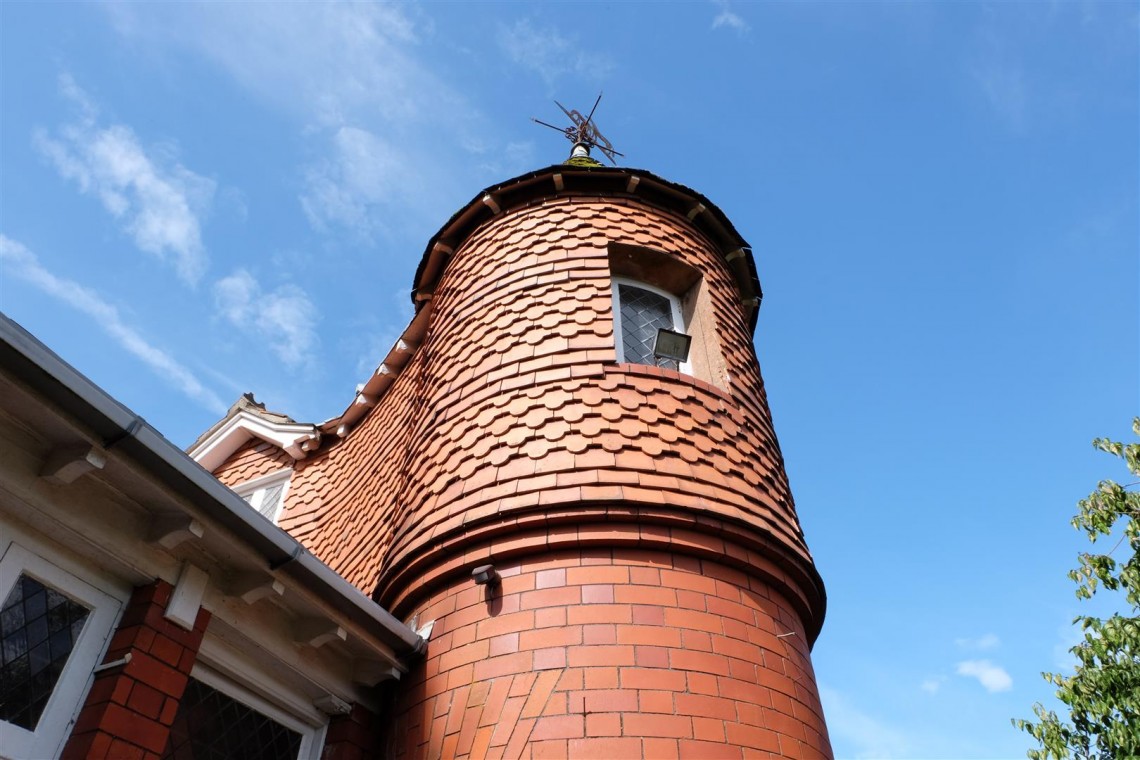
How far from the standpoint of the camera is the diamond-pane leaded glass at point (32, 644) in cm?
356

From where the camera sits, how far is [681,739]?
169 inches

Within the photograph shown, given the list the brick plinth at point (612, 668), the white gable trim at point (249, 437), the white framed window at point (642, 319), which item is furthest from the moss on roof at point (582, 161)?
the brick plinth at point (612, 668)

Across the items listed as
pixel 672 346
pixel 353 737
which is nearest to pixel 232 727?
pixel 353 737

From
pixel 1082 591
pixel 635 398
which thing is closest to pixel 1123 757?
pixel 1082 591

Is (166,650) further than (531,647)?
No

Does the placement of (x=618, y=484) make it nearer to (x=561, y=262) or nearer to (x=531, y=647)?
(x=531, y=647)

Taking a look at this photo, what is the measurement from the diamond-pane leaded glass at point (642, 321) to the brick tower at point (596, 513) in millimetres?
21

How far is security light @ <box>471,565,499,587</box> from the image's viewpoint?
16.6 ft

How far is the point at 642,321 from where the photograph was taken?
7.22 metres

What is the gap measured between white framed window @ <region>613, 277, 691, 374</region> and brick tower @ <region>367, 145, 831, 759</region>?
2 cm

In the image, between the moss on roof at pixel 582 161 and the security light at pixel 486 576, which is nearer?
the security light at pixel 486 576

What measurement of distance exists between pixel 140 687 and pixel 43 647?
1.56 feet

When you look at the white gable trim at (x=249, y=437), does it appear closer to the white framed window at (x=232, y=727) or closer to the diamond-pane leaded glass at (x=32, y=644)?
the white framed window at (x=232, y=727)

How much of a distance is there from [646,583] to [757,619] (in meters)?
0.80
